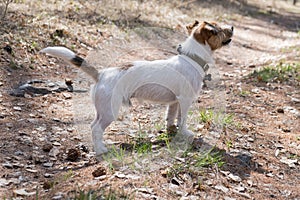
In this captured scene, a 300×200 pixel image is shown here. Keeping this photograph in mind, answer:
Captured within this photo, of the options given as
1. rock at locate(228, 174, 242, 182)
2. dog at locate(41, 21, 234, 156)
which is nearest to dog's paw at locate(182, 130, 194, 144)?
dog at locate(41, 21, 234, 156)

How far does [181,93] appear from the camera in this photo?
14.7 ft

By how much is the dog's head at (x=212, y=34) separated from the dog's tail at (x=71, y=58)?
130 cm

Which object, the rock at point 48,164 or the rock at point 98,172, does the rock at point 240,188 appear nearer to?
the rock at point 98,172

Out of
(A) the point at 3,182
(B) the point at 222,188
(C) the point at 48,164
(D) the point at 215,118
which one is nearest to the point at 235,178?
(B) the point at 222,188

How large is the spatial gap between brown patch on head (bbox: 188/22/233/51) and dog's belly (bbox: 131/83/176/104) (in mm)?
744

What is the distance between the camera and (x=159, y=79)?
431cm

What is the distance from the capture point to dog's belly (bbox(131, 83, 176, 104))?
14.1 ft

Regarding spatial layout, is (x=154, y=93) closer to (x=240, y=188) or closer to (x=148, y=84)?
(x=148, y=84)

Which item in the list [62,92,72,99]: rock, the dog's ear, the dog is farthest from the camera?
[62,92,72,99]: rock

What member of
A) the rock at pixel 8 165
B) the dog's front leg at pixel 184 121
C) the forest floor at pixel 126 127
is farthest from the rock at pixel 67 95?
the rock at pixel 8 165

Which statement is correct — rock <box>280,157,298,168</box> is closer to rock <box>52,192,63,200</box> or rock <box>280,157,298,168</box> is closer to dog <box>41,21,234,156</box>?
dog <box>41,21,234,156</box>

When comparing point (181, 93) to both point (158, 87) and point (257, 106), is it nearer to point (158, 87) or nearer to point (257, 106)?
point (158, 87)

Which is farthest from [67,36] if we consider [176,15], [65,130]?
[176,15]

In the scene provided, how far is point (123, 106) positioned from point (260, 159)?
5.67 feet
